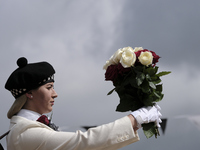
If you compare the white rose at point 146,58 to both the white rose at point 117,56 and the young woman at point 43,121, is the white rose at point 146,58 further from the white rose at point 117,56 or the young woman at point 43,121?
the young woman at point 43,121

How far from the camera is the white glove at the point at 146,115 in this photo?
3.75m

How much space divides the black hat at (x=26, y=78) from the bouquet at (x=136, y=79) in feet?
2.40

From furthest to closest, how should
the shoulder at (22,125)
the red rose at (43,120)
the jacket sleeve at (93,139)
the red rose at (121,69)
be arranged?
the red rose at (43,120) < the red rose at (121,69) < the shoulder at (22,125) < the jacket sleeve at (93,139)

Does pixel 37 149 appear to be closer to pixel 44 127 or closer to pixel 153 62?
pixel 44 127

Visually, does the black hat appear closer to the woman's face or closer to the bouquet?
the woman's face

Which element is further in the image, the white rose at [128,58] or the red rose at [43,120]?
the red rose at [43,120]

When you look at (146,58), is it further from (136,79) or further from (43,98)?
(43,98)

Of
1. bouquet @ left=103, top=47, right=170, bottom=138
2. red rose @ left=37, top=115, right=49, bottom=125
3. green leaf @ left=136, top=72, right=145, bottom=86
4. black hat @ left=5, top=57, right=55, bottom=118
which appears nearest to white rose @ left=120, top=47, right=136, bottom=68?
bouquet @ left=103, top=47, right=170, bottom=138

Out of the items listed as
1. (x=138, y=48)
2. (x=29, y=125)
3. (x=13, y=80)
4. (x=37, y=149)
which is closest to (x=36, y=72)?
(x=13, y=80)

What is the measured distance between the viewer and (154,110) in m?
3.92

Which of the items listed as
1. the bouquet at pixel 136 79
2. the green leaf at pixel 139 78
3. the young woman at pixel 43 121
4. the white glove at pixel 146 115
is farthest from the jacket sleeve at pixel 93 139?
the green leaf at pixel 139 78

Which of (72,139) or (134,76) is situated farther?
(134,76)

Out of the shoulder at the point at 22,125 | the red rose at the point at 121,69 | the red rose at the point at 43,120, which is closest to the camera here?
the shoulder at the point at 22,125

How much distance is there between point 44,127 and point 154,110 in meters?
1.19
